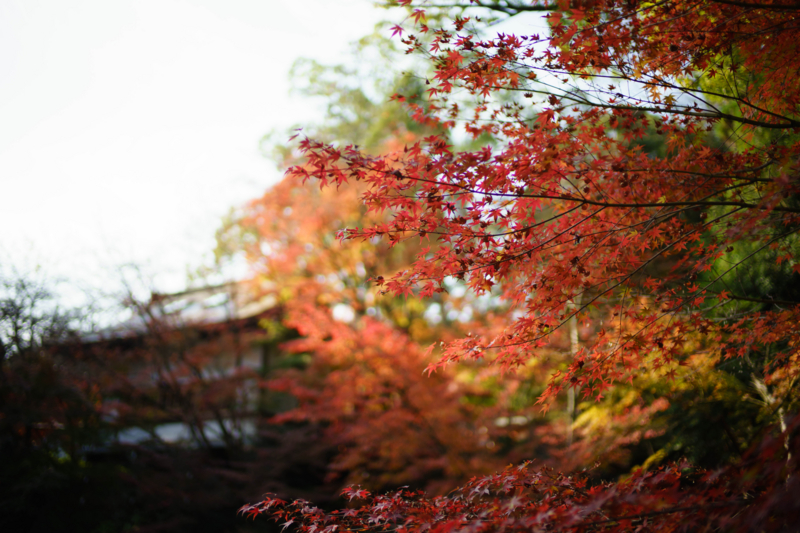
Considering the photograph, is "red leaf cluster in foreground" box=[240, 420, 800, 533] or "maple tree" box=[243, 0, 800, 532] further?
"maple tree" box=[243, 0, 800, 532]

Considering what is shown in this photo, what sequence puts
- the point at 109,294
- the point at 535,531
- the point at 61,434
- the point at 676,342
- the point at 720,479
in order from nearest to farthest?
the point at 535,531
the point at 720,479
the point at 676,342
the point at 61,434
the point at 109,294

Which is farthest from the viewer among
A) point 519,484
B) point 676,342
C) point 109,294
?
point 109,294

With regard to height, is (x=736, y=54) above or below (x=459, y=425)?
above

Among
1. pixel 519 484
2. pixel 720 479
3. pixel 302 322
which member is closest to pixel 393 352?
pixel 302 322

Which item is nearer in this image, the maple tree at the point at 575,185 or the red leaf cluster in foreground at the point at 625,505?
the red leaf cluster in foreground at the point at 625,505

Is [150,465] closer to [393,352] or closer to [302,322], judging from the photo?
[302,322]

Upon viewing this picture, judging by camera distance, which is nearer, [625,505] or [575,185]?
[625,505]

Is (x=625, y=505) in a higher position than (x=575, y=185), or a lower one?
lower

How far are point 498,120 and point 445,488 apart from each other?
19.9 feet

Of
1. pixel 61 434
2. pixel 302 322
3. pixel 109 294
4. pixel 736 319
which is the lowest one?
pixel 736 319

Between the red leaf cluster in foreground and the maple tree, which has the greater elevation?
the maple tree

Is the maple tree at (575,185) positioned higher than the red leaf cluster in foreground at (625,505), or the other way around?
the maple tree at (575,185)

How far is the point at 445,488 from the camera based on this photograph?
759 cm

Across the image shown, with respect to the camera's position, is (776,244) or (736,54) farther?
(776,244)
